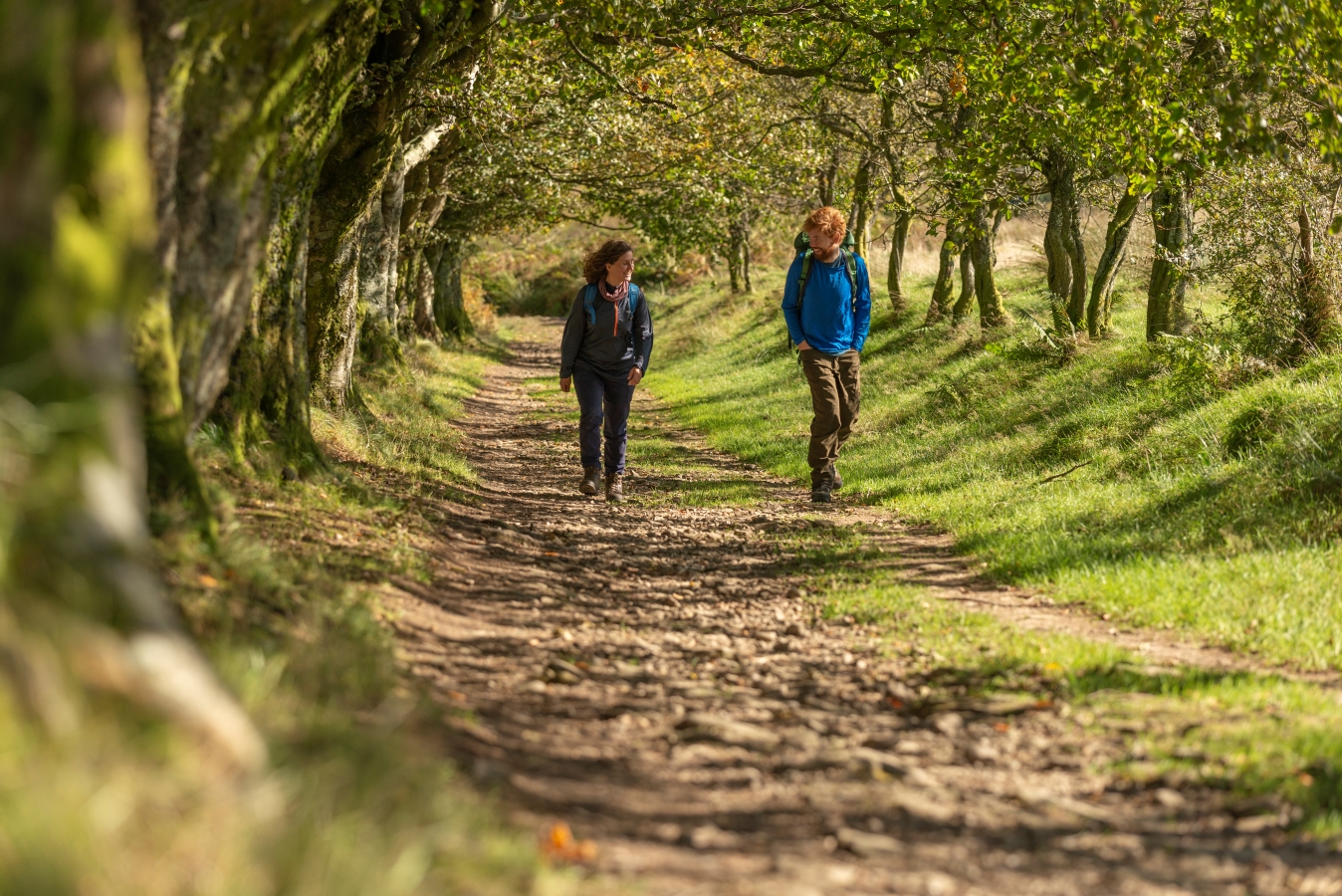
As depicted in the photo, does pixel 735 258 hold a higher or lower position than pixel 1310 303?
higher

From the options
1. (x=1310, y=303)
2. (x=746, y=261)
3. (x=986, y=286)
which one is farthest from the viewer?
(x=746, y=261)

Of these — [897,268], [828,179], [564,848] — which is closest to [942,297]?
[897,268]

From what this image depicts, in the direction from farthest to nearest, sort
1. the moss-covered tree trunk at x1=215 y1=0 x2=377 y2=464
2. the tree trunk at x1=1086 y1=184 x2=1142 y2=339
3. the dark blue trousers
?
the tree trunk at x1=1086 y1=184 x2=1142 y2=339
the dark blue trousers
the moss-covered tree trunk at x1=215 y1=0 x2=377 y2=464

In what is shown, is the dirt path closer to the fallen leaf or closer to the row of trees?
the fallen leaf

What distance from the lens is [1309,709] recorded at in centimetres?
489

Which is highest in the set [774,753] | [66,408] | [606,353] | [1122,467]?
[606,353]

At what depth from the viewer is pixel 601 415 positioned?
11.0 m

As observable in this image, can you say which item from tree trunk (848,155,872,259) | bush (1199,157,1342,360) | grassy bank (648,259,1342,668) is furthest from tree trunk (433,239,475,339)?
bush (1199,157,1342,360)

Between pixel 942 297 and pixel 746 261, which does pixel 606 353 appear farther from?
pixel 746 261

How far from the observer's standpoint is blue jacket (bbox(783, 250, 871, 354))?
1087cm

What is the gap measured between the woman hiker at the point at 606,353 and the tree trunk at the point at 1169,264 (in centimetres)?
635

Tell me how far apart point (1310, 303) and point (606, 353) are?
6.92m

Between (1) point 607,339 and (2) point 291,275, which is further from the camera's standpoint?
Result: (1) point 607,339

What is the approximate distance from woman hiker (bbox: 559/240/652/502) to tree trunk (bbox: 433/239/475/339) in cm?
2192
